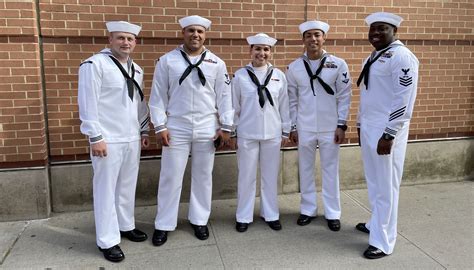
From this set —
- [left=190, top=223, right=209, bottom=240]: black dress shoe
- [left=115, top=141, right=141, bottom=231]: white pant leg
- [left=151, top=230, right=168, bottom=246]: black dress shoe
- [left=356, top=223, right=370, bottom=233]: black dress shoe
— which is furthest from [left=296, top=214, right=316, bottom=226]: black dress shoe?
[left=115, top=141, right=141, bottom=231]: white pant leg

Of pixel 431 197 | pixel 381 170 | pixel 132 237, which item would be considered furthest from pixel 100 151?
pixel 431 197

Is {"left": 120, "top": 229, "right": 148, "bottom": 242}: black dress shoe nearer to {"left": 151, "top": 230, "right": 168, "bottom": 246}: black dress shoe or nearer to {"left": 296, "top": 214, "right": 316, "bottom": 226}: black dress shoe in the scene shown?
{"left": 151, "top": 230, "right": 168, "bottom": 246}: black dress shoe

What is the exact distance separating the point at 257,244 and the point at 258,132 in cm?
113

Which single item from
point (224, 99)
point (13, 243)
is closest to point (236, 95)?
point (224, 99)

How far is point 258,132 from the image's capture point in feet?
14.4

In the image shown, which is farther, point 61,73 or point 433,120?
point 433,120

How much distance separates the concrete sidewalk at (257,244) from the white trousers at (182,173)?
230 millimetres

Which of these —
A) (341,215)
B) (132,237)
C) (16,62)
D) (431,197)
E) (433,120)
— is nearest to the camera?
(132,237)

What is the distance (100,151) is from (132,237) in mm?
1057

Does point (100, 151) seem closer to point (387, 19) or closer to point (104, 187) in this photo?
point (104, 187)

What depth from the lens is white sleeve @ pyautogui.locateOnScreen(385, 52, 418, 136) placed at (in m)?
3.60

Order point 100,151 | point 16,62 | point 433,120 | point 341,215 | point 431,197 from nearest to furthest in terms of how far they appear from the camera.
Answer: point 100,151 → point 16,62 → point 341,215 → point 431,197 → point 433,120

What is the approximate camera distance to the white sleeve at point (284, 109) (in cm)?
450

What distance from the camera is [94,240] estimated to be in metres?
4.30
